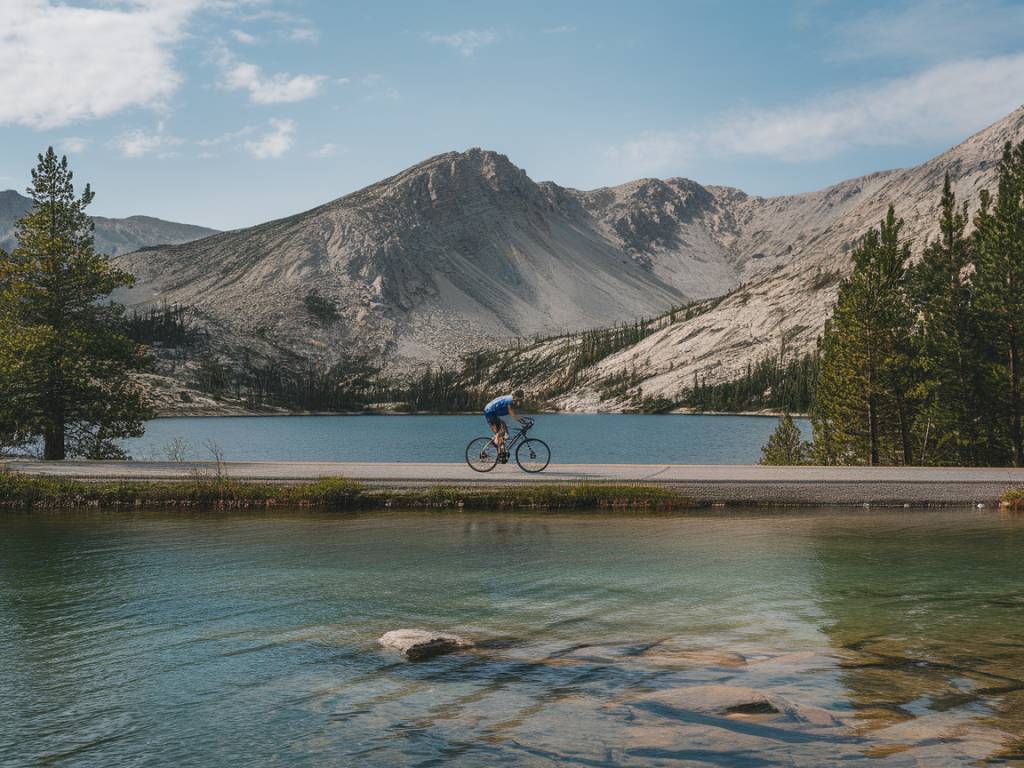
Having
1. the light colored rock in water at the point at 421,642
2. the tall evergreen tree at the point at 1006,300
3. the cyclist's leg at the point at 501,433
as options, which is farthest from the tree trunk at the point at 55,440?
the tall evergreen tree at the point at 1006,300

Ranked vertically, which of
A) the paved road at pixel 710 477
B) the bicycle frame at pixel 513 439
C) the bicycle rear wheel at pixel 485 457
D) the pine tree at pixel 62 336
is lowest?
the paved road at pixel 710 477

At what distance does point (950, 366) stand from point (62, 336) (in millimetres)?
43529

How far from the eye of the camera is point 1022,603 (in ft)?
47.1

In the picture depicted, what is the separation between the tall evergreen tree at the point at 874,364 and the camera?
43750 mm

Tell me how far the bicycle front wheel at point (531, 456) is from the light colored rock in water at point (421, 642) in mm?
18484

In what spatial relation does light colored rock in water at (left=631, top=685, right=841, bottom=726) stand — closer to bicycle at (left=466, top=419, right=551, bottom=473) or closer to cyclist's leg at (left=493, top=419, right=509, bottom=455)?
cyclist's leg at (left=493, top=419, right=509, bottom=455)

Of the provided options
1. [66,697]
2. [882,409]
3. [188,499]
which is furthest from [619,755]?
[882,409]

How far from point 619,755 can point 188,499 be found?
22999mm

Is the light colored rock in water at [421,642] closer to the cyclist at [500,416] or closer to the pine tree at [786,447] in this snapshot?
the cyclist at [500,416]

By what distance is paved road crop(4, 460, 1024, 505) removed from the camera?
26.3 metres

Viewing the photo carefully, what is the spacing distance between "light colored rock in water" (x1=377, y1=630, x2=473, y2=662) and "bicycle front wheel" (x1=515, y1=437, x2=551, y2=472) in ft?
60.6

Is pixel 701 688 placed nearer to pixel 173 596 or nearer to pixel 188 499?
pixel 173 596

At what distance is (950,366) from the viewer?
136 ft

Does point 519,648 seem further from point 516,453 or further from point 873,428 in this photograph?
point 873,428
